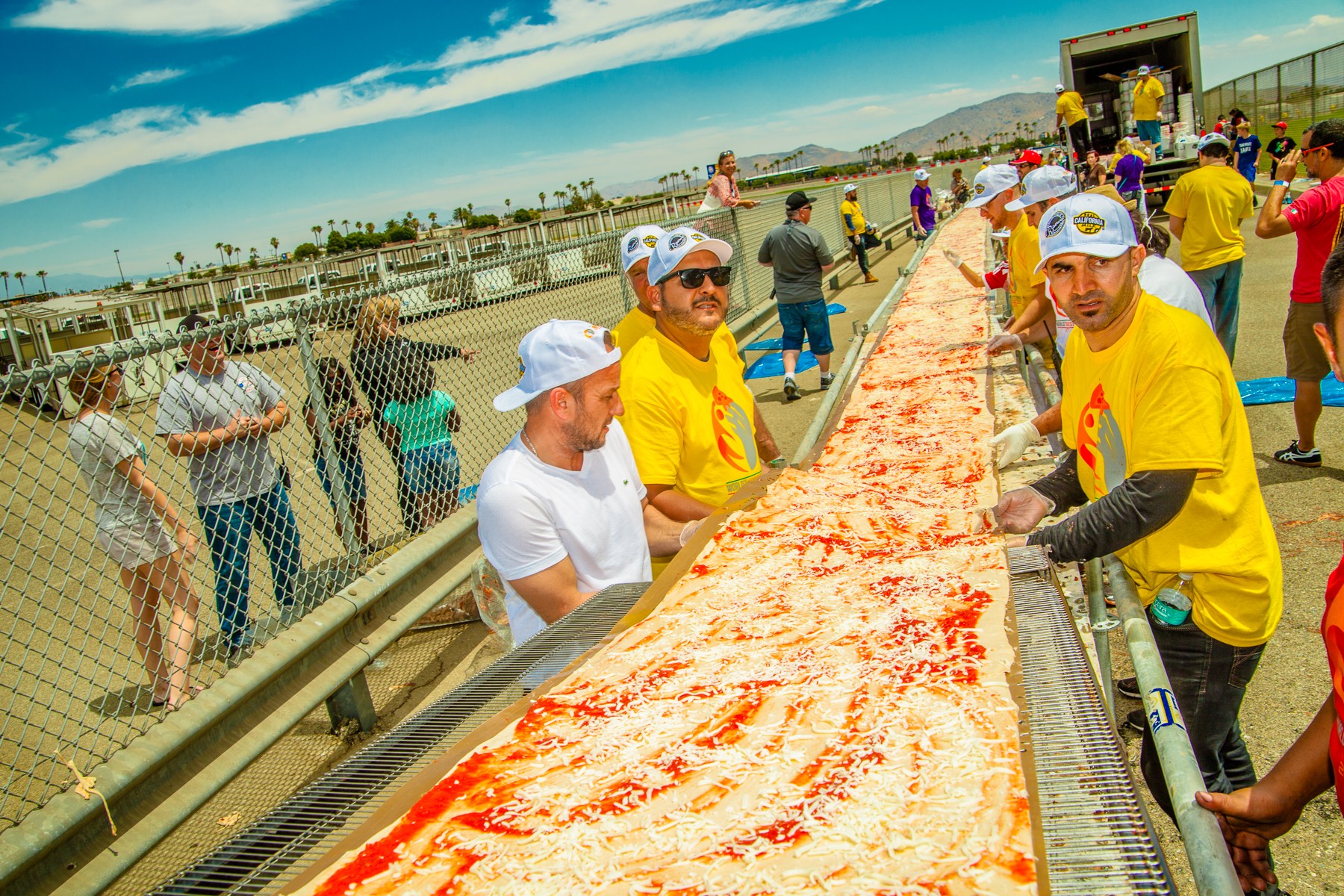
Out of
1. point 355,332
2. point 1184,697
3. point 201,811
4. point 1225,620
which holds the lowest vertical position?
point 201,811

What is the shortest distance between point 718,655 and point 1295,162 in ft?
21.7

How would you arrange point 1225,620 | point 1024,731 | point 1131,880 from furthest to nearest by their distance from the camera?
1. point 1225,620
2. point 1024,731
3. point 1131,880

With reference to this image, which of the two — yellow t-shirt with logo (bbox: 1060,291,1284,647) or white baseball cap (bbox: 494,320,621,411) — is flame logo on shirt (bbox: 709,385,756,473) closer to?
white baseball cap (bbox: 494,320,621,411)

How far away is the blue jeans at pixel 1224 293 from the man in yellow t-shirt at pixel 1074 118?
12038 mm

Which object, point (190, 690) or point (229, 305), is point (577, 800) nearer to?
point (190, 690)

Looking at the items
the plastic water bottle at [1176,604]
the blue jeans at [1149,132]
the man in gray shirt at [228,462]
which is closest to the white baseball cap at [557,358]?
the plastic water bottle at [1176,604]

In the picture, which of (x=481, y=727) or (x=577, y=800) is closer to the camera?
(x=577, y=800)

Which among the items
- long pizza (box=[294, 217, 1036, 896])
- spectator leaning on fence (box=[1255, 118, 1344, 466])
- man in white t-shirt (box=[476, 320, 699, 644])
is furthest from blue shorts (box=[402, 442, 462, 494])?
spectator leaning on fence (box=[1255, 118, 1344, 466])

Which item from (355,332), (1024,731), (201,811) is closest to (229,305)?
(355,332)

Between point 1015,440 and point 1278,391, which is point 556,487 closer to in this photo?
point 1015,440

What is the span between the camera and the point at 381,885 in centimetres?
158

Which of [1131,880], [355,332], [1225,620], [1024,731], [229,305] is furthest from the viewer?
[229,305]

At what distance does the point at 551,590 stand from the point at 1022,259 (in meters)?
4.59

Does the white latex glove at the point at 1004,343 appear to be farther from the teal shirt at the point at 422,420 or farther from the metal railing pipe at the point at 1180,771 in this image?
the teal shirt at the point at 422,420
